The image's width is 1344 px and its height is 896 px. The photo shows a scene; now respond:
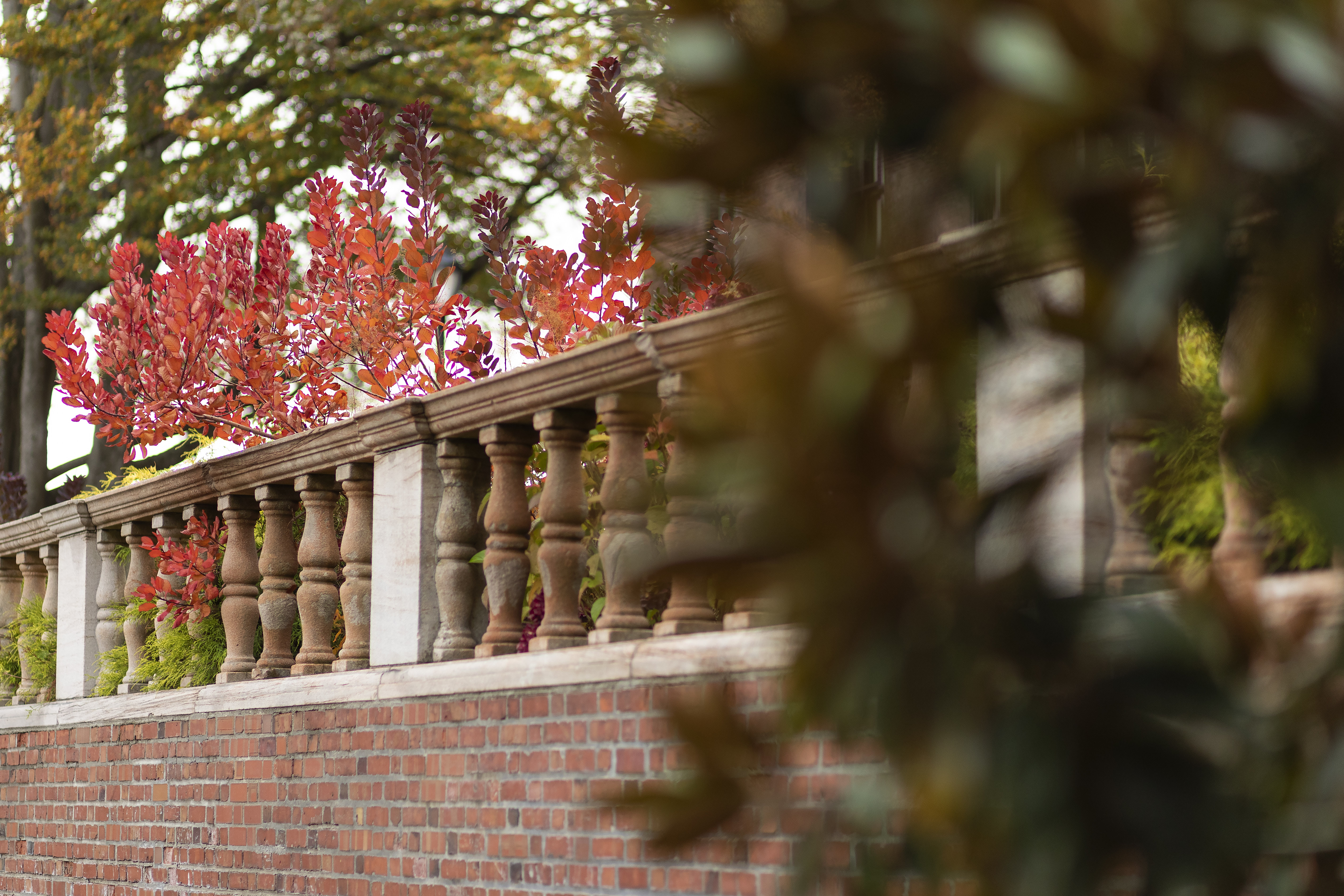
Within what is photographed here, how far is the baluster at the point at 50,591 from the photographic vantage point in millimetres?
8930

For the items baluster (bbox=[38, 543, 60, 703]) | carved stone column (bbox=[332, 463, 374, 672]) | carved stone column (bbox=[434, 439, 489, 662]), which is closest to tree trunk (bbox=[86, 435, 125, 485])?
baluster (bbox=[38, 543, 60, 703])

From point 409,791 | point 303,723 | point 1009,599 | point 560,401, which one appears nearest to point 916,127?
point 1009,599

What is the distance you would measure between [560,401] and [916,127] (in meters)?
3.66

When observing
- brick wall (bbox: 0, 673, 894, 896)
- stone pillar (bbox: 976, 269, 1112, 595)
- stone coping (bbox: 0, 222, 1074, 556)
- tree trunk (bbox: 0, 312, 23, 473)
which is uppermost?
tree trunk (bbox: 0, 312, 23, 473)

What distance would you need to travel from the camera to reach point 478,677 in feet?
17.4

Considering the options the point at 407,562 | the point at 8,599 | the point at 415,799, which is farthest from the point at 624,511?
the point at 8,599

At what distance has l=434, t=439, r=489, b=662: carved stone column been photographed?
5.68 m

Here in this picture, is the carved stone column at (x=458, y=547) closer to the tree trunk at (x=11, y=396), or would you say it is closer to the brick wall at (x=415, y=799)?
the brick wall at (x=415, y=799)

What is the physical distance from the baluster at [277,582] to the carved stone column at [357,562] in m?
0.65

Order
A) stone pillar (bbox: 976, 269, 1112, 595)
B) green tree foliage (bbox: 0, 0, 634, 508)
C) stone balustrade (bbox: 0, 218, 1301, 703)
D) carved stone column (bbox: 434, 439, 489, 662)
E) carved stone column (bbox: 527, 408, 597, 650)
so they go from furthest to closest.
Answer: green tree foliage (bbox: 0, 0, 634, 508) → carved stone column (bbox: 434, 439, 489, 662) → carved stone column (bbox: 527, 408, 597, 650) → stone balustrade (bbox: 0, 218, 1301, 703) → stone pillar (bbox: 976, 269, 1112, 595)

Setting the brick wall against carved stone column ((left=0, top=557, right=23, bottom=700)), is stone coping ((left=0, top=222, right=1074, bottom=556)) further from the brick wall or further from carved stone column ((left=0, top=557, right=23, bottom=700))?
carved stone column ((left=0, top=557, right=23, bottom=700))

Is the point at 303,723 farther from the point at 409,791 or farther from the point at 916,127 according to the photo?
the point at 916,127

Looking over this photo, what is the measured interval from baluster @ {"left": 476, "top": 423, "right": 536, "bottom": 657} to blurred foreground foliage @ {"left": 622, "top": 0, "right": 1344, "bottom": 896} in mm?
3966

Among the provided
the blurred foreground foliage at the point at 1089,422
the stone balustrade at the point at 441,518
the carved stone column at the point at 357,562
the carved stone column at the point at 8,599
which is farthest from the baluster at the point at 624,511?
the carved stone column at the point at 8,599
